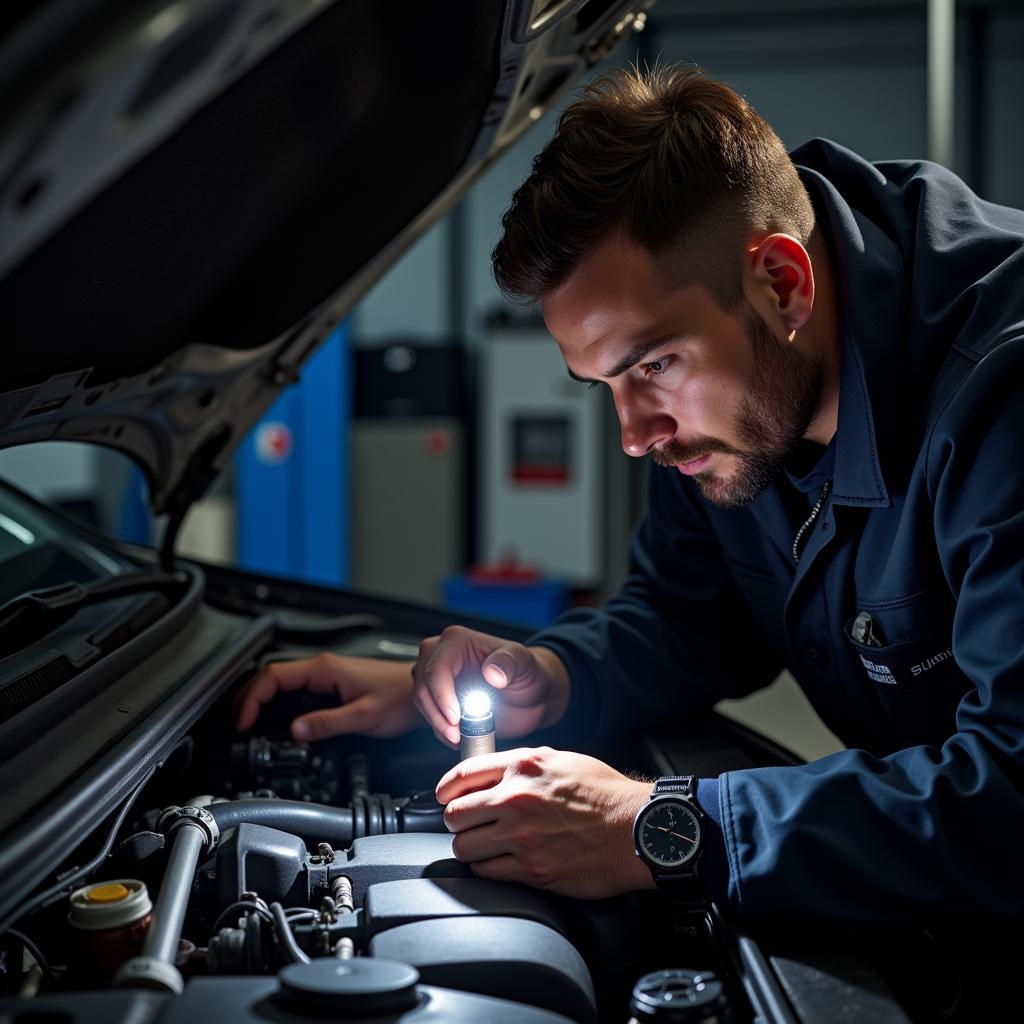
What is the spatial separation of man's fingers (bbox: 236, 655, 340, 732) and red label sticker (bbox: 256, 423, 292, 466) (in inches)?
156

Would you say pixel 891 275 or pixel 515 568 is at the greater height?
pixel 891 275

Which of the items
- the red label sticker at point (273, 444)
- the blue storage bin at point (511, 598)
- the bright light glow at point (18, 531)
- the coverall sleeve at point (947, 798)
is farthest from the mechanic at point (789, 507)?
the red label sticker at point (273, 444)

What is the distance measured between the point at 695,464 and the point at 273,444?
4286 mm

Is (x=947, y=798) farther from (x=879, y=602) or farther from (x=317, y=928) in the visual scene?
(x=317, y=928)

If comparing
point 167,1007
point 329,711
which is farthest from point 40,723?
point 329,711

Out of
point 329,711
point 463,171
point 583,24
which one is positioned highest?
point 583,24

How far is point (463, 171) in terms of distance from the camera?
152cm

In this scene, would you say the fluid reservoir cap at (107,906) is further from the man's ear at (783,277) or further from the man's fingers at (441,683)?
the man's ear at (783,277)

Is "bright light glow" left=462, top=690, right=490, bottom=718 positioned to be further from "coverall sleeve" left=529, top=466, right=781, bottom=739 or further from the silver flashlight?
"coverall sleeve" left=529, top=466, right=781, bottom=739

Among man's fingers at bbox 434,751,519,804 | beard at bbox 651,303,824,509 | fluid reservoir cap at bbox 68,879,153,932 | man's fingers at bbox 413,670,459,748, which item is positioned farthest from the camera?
man's fingers at bbox 413,670,459,748

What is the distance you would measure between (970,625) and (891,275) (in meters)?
0.42

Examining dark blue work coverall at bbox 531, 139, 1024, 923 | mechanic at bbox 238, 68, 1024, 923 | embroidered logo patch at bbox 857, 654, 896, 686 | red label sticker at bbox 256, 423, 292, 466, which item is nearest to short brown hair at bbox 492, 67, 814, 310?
mechanic at bbox 238, 68, 1024, 923

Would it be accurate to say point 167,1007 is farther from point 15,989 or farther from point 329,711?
point 329,711

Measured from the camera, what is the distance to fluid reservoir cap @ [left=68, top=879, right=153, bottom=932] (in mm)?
880
